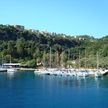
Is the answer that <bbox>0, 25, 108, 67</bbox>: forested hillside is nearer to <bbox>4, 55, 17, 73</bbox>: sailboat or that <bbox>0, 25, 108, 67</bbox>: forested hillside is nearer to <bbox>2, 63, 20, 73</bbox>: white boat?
<bbox>2, 63, 20, 73</bbox>: white boat

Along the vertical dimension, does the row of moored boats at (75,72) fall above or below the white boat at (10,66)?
below

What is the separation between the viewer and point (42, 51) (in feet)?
352

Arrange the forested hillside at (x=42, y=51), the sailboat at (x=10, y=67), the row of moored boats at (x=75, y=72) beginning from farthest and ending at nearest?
the forested hillside at (x=42, y=51)
the sailboat at (x=10, y=67)
the row of moored boats at (x=75, y=72)

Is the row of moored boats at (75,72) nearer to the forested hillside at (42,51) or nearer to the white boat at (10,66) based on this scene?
the forested hillside at (42,51)

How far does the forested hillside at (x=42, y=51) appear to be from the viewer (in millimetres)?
92375

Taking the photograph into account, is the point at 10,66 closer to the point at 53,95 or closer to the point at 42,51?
the point at 42,51

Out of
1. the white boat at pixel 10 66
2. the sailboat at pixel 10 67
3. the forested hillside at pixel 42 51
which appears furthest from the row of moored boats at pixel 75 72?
the white boat at pixel 10 66

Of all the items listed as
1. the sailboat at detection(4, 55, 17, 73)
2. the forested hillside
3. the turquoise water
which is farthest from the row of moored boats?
the turquoise water

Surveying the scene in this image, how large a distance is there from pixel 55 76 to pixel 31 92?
25.5 metres

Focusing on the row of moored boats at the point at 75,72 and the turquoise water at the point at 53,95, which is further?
the row of moored boats at the point at 75,72

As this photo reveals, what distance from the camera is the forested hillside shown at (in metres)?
92.4

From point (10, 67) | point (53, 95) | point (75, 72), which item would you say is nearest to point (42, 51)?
point (10, 67)

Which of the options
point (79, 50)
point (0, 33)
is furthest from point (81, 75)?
point (0, 33)

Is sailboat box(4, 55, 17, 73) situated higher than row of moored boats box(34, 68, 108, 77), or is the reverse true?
sailboat box(4, 55, 17, 73)
